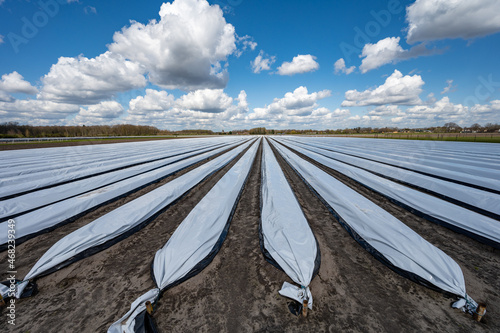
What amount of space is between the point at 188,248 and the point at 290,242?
1.57 meters

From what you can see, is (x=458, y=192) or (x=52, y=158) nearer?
(x=458, y=192)

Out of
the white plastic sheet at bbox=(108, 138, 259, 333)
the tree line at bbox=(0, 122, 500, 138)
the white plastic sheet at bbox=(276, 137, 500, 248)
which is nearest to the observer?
the white plastic sheet at bbox=(108, 138, 259, 333)

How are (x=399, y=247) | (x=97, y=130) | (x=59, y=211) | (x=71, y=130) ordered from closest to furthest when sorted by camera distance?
(x=399, y=247) < (x=59, y=211) < (x=71, y=130) < (x=97, y=130)

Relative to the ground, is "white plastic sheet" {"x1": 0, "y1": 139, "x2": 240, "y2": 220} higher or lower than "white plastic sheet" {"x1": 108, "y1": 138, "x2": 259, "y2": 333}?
higher

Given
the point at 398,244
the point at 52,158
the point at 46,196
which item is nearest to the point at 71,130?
the point at 52,158

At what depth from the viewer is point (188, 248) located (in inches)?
109

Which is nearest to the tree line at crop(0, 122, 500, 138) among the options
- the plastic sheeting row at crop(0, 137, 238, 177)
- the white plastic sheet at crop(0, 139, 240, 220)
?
the plastic sheeting row at crop(0, 137, 238, 177)

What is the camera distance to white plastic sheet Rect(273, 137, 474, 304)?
7.27ft

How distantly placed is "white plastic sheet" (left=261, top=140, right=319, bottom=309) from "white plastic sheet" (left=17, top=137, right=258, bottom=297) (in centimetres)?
255

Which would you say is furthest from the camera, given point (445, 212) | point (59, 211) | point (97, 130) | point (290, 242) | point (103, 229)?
point (97, 130)

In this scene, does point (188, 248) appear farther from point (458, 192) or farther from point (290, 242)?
point (458, 192)

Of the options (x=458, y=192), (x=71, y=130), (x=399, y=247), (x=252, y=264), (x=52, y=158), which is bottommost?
(x=252, y=264)

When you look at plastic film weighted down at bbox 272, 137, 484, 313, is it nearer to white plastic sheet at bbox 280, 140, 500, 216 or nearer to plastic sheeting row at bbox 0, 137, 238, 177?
white plastic sheet at bbox 280, 140, 500, 216

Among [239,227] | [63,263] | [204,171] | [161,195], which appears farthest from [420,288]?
[204,171]
